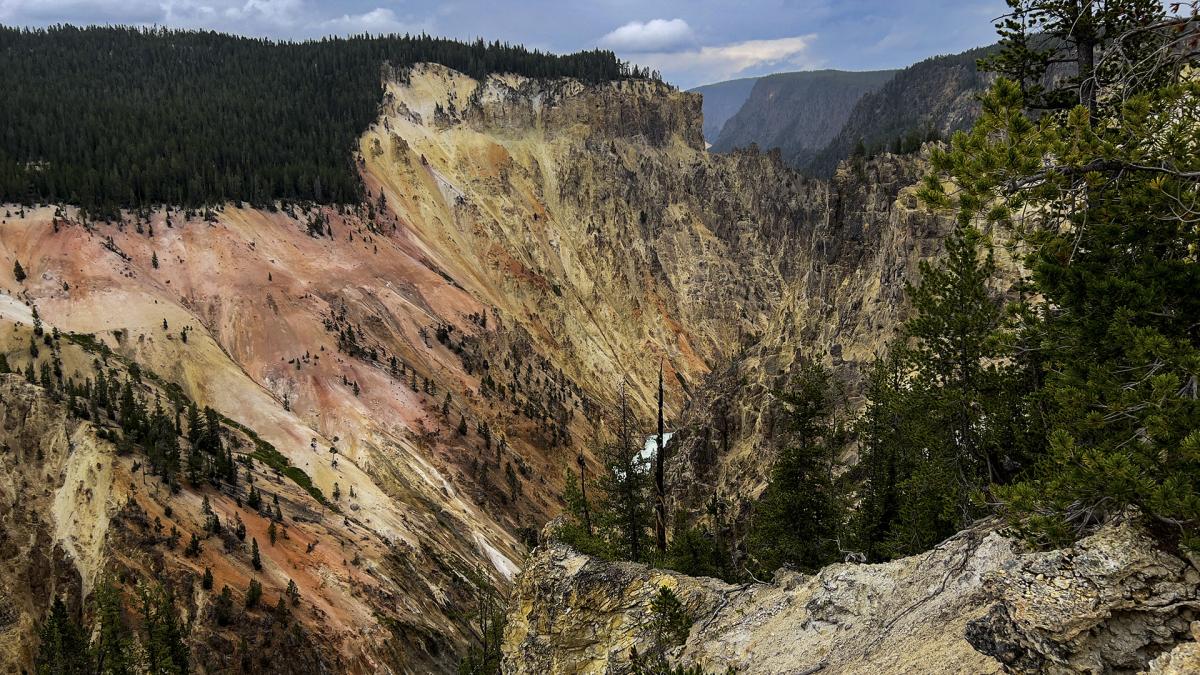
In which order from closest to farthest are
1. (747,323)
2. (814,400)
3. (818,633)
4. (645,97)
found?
(818,633) → (814,400) → (747,323) → (645,97)

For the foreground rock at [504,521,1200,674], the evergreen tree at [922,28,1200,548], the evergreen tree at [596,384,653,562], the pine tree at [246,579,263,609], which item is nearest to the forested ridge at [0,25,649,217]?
the pine tree at [246,579,263,609]

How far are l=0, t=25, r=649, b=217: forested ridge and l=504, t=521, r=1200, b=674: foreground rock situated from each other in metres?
64.0

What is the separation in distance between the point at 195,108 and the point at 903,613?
10389cm

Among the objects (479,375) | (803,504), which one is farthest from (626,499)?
(479,375)

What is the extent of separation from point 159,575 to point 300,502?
12.1 meters

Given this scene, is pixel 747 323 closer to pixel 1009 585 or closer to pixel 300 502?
pixel 300 502

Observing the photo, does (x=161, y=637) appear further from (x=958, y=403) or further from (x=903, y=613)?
(x=958, y=403)

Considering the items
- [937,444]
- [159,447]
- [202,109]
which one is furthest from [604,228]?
[937,444]

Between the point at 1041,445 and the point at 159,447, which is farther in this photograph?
the point at 159,447

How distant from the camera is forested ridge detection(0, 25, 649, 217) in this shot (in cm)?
7044

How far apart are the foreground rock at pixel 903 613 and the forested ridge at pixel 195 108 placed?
210 ft

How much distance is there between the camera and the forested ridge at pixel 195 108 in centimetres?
7044

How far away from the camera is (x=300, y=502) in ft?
131

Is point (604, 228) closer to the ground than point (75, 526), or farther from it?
farther from it
